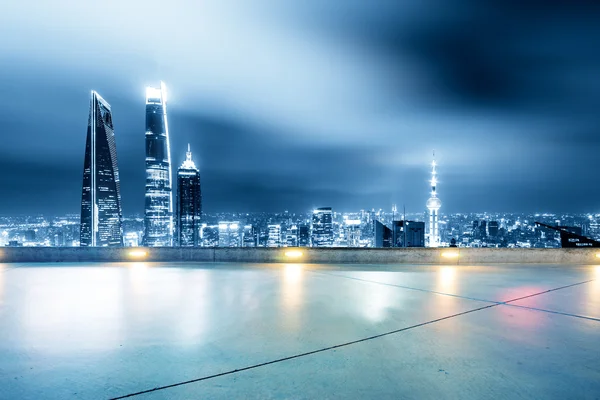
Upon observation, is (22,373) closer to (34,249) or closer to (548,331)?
(548,331)

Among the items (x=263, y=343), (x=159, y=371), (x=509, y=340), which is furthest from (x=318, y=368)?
(x=509, y=340)

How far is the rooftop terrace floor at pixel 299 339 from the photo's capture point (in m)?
2.47

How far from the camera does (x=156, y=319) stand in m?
4.15

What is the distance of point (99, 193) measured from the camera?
78500 millimetres

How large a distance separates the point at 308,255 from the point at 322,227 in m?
72.2

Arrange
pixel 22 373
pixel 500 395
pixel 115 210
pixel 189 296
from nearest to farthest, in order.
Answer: pixel 500 395 → pixel 22 373 → pixel 189 296 → pixel 115 210

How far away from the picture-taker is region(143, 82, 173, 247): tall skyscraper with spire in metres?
106

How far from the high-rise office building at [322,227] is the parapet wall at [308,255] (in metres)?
66.0

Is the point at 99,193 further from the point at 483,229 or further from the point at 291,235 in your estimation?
the point at 483,229

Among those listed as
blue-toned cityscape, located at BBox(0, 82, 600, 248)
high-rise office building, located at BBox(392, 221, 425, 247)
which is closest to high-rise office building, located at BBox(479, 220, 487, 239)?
blue-toned cityscape, located at BBox(0, 82, 600, 248)

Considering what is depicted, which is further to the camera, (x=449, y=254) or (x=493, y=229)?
(x=493, y=229)

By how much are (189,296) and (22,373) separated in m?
2.78

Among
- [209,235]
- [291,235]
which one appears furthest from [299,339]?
[209,235]

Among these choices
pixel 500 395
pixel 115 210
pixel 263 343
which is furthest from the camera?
pixel 115 210
